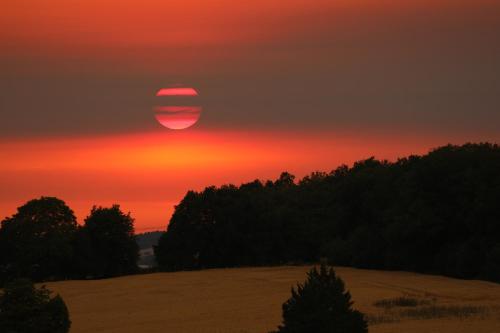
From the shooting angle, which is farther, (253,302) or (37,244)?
(37,244)

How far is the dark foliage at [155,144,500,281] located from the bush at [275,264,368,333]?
45.6 meters

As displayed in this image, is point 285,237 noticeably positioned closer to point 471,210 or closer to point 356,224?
point 356,224

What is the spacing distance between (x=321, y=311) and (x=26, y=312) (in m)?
15.2

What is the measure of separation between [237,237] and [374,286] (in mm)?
49710

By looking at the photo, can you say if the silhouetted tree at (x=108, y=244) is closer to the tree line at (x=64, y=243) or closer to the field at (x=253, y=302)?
the tree line at (x=64, y=243)

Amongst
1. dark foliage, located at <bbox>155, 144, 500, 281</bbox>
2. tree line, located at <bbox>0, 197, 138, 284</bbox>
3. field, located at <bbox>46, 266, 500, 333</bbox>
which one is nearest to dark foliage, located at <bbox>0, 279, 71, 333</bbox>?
field, located at <bbox>46, 266, 500, 333</bbox>

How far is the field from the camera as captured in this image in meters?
53.9

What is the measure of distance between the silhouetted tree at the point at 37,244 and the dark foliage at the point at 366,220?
12775 millimetres

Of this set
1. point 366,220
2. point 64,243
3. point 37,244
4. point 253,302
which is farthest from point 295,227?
point 253,302

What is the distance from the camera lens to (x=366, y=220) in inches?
4461

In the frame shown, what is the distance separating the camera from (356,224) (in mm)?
116125

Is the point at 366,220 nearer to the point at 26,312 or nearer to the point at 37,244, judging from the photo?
the point at 37,244

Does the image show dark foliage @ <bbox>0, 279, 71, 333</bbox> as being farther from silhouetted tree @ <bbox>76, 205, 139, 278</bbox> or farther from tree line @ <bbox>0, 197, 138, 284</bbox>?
silhouetted tree @ <bbox>76, 205, 139, 278</bbox>

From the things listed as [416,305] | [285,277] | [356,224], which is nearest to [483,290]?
→ [416,305]
